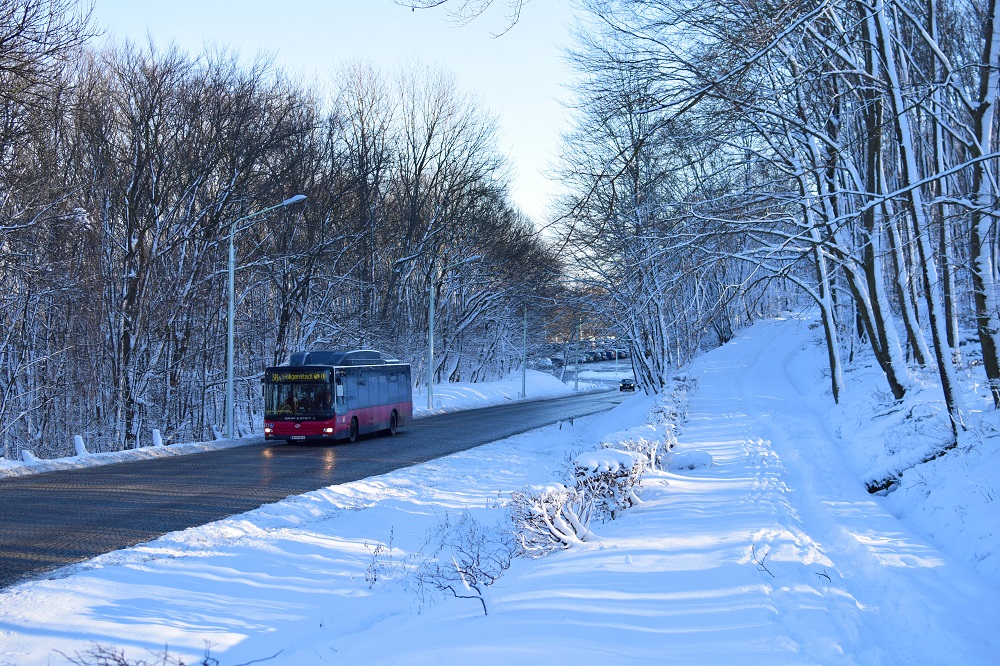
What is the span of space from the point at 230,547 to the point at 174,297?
20673 mm

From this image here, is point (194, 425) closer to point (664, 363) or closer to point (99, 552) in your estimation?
point (664, 363)

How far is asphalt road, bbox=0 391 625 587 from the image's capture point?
10.9 metres

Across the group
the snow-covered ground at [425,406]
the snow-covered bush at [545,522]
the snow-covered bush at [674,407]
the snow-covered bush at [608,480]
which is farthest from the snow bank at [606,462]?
the snow-covered ground at [425,406]

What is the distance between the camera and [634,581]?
275 inches

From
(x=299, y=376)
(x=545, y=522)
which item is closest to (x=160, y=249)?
(x=299, y=376)

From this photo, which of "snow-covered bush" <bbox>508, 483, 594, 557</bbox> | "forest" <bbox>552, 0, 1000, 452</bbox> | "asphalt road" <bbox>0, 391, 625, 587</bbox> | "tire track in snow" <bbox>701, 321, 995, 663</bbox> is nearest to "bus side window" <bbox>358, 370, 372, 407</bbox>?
"asphalt road" <bbox>0, 391, 625, 587</bbox>

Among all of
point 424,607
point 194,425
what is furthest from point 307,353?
point 424,607

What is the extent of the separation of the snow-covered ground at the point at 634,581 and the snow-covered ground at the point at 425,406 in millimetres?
7632

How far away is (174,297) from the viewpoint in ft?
96.9

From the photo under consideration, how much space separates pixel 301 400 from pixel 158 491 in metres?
9.79

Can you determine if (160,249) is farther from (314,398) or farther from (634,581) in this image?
(634,581)

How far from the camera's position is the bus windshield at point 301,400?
2498 cm

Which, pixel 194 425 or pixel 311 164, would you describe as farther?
pixel 311 164

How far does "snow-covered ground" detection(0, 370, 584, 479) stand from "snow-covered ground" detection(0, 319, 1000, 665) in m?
7.63
